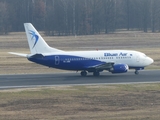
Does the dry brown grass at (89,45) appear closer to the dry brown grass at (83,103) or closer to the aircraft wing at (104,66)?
the aircraft wing at (104,66)

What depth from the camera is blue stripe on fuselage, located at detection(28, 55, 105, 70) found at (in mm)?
47969

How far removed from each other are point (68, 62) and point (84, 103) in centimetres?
1493

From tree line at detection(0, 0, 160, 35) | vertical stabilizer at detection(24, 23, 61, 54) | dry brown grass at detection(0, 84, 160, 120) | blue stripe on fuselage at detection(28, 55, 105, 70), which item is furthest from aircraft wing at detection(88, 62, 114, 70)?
tree line at detection(0, 0, 160, 35)

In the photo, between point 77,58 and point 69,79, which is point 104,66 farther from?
point 69,79

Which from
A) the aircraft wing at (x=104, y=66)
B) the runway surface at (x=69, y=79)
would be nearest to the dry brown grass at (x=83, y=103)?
the runway surface at (x=69, y=79)

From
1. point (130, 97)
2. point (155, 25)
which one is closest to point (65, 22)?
point (155, 25)

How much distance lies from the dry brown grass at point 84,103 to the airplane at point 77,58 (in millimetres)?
7367

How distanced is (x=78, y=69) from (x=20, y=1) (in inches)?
3884

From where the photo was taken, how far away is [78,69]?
163 feet

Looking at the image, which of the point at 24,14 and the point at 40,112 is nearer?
the point at 40,112

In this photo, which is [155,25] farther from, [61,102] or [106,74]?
[61,102]

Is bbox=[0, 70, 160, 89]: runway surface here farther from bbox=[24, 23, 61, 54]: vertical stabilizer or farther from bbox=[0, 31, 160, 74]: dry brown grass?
bbox=[0, 31, 160, 74]: dry brown grass

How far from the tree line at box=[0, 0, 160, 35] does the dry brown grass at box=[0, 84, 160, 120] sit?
80.0 meters

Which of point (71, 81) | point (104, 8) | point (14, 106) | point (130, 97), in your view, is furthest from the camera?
point (104, 8)
